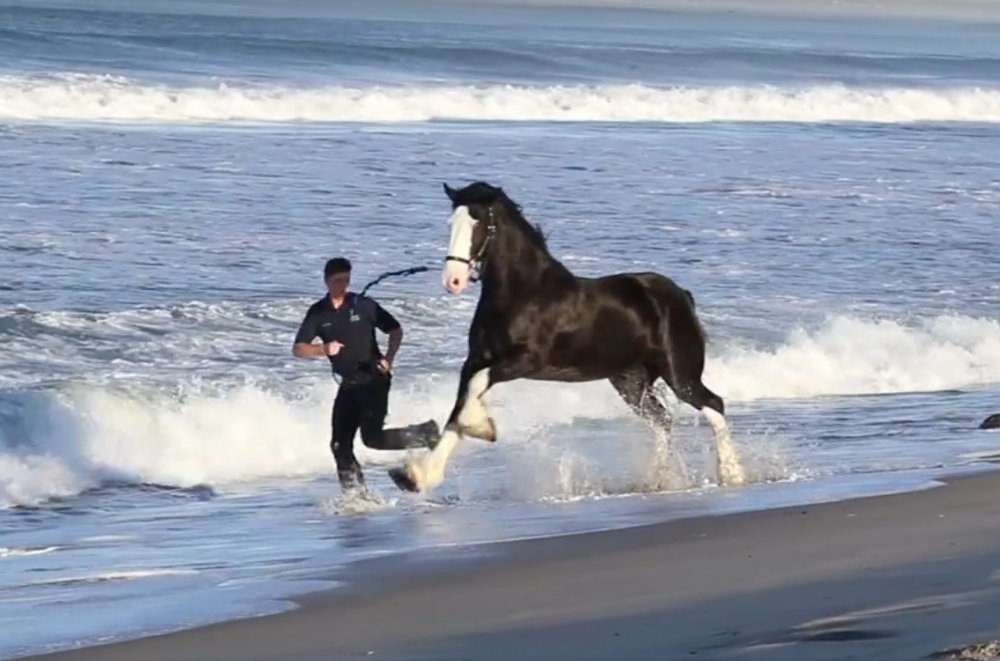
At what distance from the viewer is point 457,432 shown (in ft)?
33.6

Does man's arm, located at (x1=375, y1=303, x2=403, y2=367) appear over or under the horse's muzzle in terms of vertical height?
under

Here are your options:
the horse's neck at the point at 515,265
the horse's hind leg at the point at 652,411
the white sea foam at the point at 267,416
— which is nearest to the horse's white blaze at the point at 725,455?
the horse's hind leg at the point at 652,411

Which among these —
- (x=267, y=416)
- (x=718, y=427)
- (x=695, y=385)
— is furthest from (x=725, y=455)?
(x=267, y=416)

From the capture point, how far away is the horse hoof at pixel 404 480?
33.4 ft

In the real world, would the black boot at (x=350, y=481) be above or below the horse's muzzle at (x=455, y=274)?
below

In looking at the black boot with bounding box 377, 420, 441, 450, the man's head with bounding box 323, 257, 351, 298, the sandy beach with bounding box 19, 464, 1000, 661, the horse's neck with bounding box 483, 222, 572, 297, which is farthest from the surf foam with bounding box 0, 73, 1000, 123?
the sandy beach with bounding box 19, 464, 1000, 661

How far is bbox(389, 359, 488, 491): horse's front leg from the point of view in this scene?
1016 cm

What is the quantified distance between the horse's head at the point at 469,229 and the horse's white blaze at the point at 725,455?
1.90 m

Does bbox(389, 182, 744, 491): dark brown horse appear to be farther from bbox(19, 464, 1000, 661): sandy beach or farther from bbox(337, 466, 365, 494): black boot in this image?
bbox(19, 464, 1000, 661): sandy beach

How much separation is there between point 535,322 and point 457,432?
2.22 ft

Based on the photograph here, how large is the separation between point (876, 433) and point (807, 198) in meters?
13.5

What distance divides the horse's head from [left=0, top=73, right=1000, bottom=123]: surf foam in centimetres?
2559

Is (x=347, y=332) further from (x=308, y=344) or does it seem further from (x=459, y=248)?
(x=459, y=248)

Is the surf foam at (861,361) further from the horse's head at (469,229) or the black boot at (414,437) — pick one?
the horse's head at (469,229)
